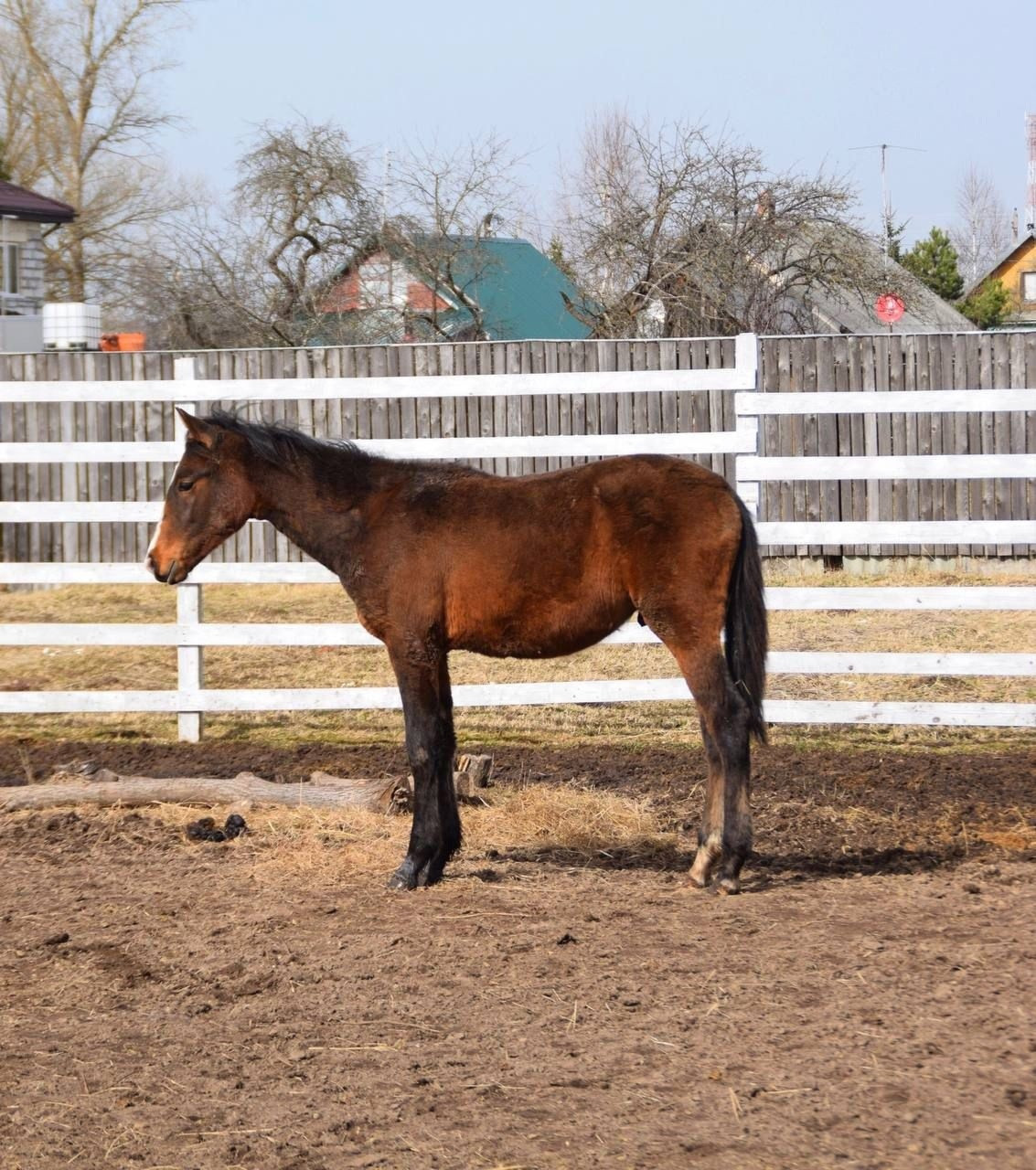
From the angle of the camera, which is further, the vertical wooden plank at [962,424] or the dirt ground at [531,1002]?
the vertical wooden plank at [962,424]

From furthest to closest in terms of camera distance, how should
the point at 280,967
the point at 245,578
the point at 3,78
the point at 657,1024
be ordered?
1. the point at 3,78
2. the point at 245,578
3. the point at 280,967
4. the point at 657,1024

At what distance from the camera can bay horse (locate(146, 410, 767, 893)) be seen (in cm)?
534

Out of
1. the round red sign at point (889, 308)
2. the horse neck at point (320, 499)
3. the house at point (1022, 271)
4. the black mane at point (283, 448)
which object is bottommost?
the horse neck at point (320, 499)

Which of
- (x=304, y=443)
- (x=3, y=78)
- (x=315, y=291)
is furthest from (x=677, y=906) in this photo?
(x=3, y=78)

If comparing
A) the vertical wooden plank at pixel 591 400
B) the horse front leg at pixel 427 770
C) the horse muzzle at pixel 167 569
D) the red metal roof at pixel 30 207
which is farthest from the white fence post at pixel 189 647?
the red metal roof at pixel 30 207

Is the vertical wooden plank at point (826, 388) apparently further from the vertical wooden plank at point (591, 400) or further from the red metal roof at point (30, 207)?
the red metal roof at point (30, 207)

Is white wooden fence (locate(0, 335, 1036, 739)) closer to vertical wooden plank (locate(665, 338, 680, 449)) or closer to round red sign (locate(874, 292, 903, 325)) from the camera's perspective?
vertical wooden plank (locate(665, 338, 680, 449))

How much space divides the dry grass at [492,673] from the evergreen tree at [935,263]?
99.0ft

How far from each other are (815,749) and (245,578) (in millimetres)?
3407

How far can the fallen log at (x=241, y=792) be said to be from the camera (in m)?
6.80

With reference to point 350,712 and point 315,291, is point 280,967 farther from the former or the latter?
point 315,291

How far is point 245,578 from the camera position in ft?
27.0

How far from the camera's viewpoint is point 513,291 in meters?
28.6

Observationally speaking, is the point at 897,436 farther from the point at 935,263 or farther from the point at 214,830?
the point at 935,263
